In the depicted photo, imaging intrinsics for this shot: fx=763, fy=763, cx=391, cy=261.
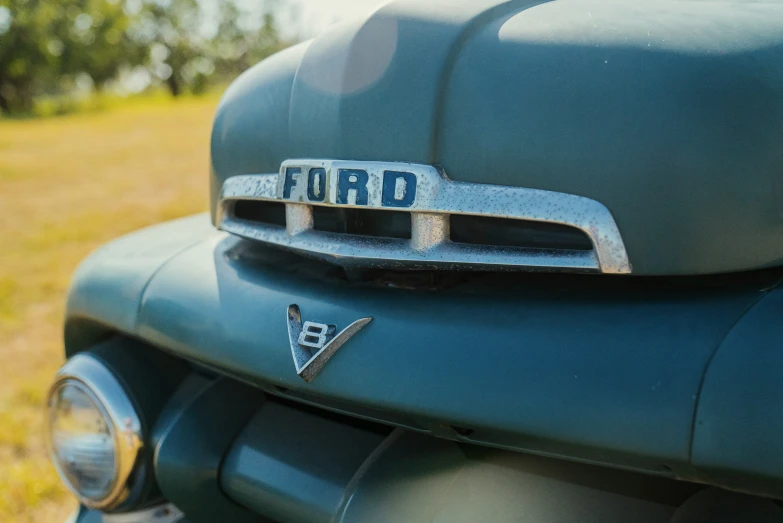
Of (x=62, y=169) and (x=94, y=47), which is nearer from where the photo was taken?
(x=62, y=169)

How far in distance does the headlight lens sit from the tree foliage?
29177 mm

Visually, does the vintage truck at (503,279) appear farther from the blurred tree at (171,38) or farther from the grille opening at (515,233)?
the blurred tree at (171,38)

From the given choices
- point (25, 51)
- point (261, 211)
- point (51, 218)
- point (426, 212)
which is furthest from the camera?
point (25, 51)

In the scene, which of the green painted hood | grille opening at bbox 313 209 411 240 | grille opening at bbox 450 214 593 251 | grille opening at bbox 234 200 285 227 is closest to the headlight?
grille opening at bbox 234 200 285 227

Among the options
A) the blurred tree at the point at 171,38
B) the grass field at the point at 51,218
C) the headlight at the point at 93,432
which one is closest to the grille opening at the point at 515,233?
the headlight at the point at 93,432

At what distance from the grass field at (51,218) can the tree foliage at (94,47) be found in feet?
45.1

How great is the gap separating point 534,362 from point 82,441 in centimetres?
106

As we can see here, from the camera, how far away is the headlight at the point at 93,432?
1562 mm

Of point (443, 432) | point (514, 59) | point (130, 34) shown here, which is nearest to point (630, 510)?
point (443, 432)

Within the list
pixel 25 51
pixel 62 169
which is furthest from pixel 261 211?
pixel 25 51

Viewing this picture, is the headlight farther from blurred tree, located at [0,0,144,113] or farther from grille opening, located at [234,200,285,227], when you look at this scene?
blurred tree, located at [0,0,144,113]

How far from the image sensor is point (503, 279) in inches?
48.8

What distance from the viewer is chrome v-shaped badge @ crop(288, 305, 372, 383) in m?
1.19

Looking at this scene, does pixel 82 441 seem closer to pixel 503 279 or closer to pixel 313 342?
pixel 313 342
